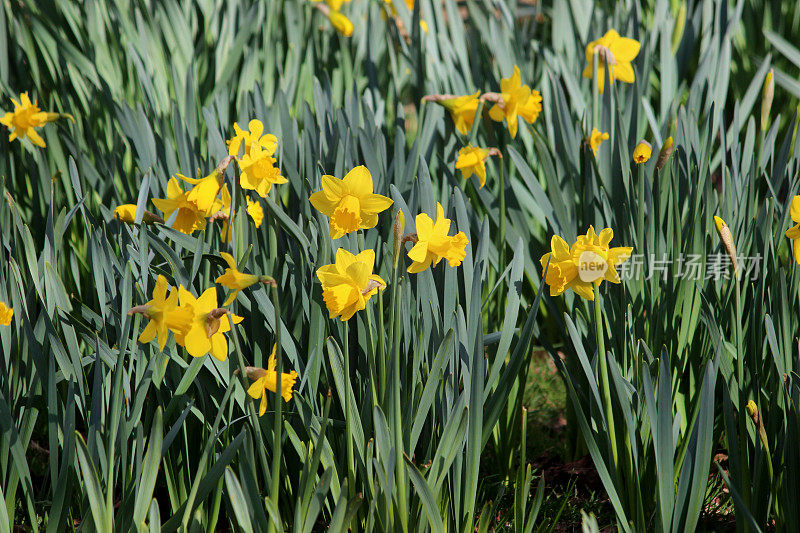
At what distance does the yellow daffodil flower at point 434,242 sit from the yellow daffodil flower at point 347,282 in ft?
0.28

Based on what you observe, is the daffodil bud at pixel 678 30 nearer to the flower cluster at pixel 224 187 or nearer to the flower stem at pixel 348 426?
the flower cluster at pixel 224 187

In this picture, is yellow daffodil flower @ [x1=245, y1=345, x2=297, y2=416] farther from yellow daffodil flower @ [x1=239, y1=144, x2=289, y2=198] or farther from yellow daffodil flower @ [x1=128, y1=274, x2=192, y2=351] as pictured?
yellow daffodil flower @ [x1=239, y1=144, x2=289, y2=198]

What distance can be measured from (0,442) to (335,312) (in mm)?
680

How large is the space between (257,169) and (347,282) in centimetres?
35

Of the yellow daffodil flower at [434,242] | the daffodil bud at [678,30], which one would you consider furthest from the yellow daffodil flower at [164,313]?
the daffodil bud at [678,30]

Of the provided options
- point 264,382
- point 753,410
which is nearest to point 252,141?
point 264,382

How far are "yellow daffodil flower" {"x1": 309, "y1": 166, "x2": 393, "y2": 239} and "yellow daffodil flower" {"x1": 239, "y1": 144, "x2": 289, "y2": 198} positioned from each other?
153mm

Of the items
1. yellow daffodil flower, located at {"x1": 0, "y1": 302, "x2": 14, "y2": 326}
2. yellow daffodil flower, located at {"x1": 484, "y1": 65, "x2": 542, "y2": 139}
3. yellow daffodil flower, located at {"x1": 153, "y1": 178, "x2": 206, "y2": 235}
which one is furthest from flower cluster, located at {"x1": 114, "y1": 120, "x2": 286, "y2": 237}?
yellow daffodil flower, located at {"x1": 484, "y1": 65, "x2": 542, "y2": 139}

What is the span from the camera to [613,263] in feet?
3.72

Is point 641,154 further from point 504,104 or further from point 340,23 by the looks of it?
point 340,23

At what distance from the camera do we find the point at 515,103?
1.71m

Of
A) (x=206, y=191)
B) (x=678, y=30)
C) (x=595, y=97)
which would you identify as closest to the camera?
(x=206, y=191)

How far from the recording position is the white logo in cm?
112

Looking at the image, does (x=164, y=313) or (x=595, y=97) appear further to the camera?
(x=595, y=97)
